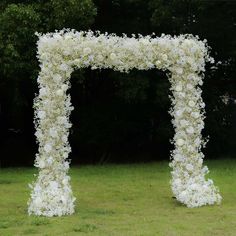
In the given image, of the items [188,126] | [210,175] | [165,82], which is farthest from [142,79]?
[188,126]

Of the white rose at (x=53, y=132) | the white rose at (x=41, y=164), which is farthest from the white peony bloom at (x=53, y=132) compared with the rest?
the white rose at (x=41, y=164)

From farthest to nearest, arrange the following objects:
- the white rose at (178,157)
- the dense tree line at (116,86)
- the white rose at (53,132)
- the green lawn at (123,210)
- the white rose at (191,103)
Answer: the dense tree line at (116,86), the white rose at (178,157), the white rose at (191,103), the white rose at (53,132), the green lawn at (123,210)

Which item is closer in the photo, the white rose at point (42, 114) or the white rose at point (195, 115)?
the white rose at point (42, 114)

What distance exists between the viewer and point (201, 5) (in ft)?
61.0

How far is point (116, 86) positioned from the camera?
20.6m

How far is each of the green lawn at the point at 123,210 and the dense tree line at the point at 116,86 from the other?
369 cm

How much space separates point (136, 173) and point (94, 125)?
4.31 m

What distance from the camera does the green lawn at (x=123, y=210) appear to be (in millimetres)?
8586

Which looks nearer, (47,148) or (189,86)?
(47,148)

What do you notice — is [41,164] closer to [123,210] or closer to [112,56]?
[123,210]

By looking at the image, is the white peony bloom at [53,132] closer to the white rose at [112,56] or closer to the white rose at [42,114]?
the white rose at [42,114]

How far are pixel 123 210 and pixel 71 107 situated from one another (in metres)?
2.00

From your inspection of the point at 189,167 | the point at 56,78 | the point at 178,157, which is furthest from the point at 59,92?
the point at 189,167

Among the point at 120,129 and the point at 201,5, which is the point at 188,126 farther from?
the point at 120,129
